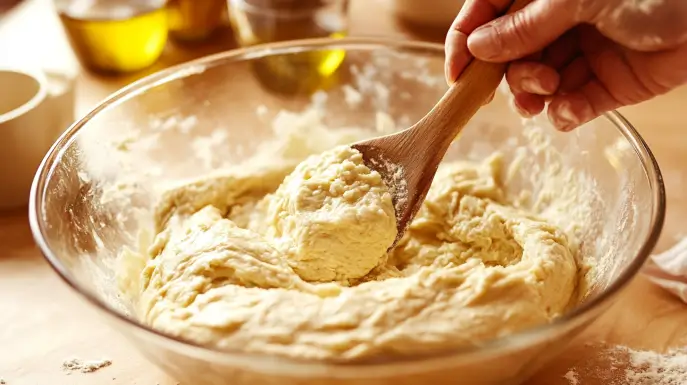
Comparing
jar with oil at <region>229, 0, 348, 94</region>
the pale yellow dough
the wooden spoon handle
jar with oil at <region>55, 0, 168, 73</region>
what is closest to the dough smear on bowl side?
the pale yellow dough

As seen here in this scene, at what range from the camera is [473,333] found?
0.85m

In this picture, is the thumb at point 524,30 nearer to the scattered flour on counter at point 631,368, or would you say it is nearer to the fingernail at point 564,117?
the fingernail at point 564,117

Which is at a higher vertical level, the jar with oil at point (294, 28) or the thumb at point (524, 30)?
the jar with oil at point (294, 28)

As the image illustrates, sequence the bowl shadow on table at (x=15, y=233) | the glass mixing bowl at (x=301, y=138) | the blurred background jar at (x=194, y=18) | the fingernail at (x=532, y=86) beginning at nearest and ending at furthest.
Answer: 1. the glass mixing bowl at (x=301, y=138)
2. the fingernail at (x=532, y=86)
3. the bowl shadow on table at (x=15, y=233)
4. the blurred background jar at (x=194, y=18)

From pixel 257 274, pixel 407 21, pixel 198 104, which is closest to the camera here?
pixel 257 274

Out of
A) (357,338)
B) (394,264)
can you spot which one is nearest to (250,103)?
(394,264)

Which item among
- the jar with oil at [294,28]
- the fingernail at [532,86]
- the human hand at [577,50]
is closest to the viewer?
the human hand at [577,50]

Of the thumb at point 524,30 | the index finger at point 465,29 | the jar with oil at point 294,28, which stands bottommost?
the thumb at point 524,30

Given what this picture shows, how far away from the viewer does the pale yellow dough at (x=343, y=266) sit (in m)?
0.85

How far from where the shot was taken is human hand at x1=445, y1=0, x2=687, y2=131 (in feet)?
2.98

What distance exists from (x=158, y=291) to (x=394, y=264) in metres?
0.39

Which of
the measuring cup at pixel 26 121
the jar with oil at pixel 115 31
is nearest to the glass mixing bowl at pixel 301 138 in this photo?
the measuring cup at pixel 26 121

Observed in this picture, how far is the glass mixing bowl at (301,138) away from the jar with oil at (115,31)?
16.0 inches

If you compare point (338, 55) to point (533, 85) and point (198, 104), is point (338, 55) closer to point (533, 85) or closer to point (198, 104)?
point (198, 104)
